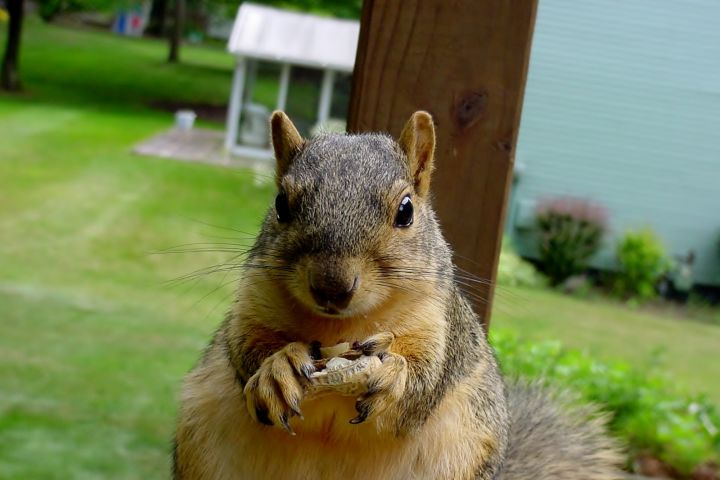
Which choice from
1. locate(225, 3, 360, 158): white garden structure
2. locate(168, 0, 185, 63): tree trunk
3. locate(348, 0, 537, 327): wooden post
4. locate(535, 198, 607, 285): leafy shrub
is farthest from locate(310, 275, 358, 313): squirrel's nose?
locate(168, 0, 185, 63): tree trunk

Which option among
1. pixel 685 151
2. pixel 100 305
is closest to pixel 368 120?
pixel 685 151

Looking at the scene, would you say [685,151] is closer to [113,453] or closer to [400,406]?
[113,453]

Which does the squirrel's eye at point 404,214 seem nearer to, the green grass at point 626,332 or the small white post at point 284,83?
the green grass at point 626,332

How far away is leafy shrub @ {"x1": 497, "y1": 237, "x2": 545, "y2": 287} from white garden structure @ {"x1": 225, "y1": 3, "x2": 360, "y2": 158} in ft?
17.4

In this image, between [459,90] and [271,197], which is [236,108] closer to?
[271,197]

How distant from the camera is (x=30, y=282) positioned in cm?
641

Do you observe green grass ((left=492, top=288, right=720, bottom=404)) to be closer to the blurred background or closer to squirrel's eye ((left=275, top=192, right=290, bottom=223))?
the blurred background

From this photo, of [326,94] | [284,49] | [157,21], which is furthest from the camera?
[157,21]

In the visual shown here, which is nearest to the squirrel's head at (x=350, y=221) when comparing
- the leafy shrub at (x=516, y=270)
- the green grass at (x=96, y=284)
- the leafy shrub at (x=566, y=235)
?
the green grass at (x=96, y=284)

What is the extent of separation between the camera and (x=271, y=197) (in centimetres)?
173

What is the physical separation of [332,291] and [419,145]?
12.7 inches

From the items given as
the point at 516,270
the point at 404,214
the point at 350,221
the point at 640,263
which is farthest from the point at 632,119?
the point at 350,221

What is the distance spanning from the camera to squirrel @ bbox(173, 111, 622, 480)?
1219 mm

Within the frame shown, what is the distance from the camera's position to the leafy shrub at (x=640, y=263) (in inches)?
296
